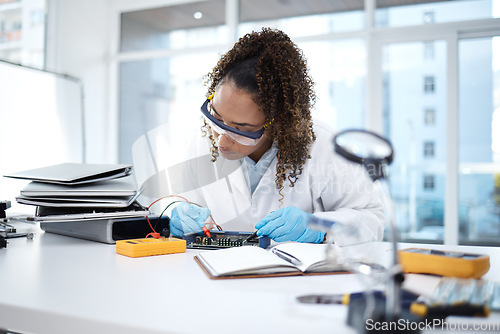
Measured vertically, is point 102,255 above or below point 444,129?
below

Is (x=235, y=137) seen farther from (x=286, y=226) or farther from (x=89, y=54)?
(x=89, y=54)

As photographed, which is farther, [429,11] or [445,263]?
[429,11]

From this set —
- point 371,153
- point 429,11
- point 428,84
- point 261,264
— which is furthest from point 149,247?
point 429,11

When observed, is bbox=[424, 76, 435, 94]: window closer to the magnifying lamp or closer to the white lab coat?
the white lab coat

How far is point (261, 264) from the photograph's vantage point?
78cm

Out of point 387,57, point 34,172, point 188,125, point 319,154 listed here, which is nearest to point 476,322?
point 319,154

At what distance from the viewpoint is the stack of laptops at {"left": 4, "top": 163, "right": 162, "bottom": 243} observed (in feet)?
3.67

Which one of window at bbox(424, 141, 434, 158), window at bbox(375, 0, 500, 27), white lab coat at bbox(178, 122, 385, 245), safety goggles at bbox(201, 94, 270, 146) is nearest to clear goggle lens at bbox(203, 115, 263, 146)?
safety goggles at bbox(201, 94, 270, 146)

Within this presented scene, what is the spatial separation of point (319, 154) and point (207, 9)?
10.5ft

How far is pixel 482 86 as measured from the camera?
328cm

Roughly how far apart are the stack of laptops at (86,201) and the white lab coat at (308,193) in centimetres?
47

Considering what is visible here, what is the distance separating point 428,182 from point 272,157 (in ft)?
7.76

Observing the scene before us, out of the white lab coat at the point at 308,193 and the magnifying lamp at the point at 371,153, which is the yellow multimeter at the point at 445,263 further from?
the white lab coat at the point at 308,193

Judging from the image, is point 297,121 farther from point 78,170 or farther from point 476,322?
point 476,322
